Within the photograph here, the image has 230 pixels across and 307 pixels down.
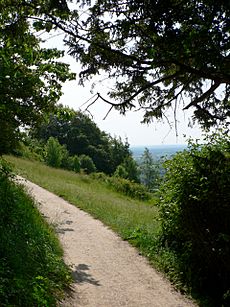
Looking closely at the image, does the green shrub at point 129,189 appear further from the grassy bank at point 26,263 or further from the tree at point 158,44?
the tree at point 158,44

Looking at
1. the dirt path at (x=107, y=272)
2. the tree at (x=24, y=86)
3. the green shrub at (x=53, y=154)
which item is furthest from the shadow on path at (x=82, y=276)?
the green shrub at (x=53, y=154)

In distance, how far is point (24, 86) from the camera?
26.2 feet

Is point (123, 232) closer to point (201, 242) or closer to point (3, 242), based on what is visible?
point (201, 242)

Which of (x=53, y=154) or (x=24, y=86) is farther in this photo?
(x=53, y=154)

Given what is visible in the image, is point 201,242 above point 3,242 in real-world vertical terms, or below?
above

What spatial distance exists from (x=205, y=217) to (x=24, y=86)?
16.4 feet

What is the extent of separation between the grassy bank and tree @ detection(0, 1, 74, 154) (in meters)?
1.76

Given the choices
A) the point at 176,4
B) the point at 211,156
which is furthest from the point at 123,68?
the point at 211,156

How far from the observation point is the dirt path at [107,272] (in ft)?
20.9

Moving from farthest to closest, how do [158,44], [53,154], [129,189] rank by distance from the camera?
[53,154], [129,189], [158,44]

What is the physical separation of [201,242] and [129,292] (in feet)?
5.85

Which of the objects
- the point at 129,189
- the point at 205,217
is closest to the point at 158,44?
the point at 205,217

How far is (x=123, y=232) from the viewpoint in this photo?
10.9m

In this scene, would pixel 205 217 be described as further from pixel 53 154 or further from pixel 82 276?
pixel 53 154
